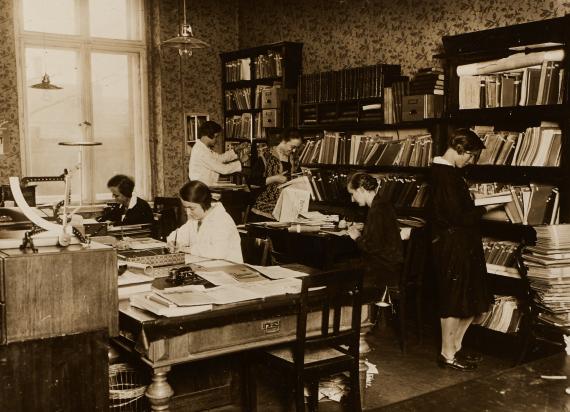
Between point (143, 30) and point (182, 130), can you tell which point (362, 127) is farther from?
point (143, 30)

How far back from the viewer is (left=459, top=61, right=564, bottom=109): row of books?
4.29 metres

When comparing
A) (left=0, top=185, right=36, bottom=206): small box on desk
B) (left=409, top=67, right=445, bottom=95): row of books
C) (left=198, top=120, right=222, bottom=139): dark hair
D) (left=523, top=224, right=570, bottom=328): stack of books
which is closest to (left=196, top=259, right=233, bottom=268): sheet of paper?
(left=523, top=224, right=570, bottom=328): stack of books

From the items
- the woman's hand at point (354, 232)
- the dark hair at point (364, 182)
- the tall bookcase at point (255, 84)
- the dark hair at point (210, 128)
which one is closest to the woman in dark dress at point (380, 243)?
the dark hair at point (364, 182)

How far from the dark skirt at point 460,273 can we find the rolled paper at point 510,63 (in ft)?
3.94

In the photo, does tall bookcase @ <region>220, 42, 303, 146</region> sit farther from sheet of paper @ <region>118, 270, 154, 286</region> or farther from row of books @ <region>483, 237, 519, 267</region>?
sheet of paper @ <region>118, 270, 154, 286</region>

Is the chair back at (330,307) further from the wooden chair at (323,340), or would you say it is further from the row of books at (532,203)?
the row of books at (532,203)

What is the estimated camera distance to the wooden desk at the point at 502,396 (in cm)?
182

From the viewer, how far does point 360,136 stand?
19.9 ft

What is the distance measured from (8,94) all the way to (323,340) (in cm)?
537

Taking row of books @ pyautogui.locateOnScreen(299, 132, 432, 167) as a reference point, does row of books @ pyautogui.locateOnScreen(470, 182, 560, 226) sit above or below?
below

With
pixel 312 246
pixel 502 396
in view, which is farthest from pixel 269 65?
pixel 502 396

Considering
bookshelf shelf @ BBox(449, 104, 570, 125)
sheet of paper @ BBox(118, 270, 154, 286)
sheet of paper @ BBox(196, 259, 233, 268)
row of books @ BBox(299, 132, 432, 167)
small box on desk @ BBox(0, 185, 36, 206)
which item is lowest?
sheet of paper @ BBox(196, 259, 233, 268)

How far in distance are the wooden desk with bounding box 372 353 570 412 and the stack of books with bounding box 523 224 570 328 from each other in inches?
69.8

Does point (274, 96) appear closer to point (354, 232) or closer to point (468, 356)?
point (354, 232)
